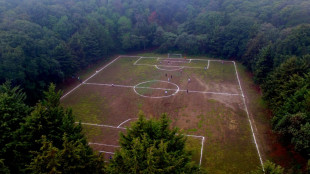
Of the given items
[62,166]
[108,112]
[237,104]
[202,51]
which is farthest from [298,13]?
[62,166]

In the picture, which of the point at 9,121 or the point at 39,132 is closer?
the point at 39,132

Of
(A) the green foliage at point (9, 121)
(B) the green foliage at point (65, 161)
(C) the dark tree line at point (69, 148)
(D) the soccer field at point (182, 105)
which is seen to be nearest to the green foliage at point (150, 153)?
(C) the dark tree line at point (69, 148)

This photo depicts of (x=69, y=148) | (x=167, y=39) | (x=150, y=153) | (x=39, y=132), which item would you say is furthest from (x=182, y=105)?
(x=167, y=39)

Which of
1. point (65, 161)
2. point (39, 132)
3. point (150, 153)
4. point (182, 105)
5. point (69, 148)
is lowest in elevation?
point (182, 105)

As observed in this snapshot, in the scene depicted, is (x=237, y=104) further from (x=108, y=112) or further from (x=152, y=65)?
(x=152, y=65)

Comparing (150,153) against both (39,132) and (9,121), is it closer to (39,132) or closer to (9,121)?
(39,132)

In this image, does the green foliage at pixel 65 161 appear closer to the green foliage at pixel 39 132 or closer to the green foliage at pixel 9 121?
the green foliage at pixel 39 132
